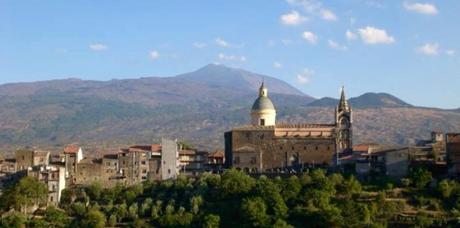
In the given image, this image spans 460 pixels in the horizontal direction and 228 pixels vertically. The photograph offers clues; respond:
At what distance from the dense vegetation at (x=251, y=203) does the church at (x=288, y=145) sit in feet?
19.3

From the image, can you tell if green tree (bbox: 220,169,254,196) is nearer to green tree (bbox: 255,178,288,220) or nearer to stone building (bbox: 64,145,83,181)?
green tree (bbox: 255,178,288,220)

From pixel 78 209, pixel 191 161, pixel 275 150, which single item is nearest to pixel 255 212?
pixel 275 150

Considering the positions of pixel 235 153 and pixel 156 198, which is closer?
pixel 156 198

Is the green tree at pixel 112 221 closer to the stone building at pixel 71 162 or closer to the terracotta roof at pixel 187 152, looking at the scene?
the stone building at pixel 71 162

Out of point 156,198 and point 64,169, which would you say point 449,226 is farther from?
point 64,169

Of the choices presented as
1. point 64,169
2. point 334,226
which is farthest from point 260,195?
point 64,169

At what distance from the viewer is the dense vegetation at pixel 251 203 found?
2195 inches

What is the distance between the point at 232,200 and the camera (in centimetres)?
6141

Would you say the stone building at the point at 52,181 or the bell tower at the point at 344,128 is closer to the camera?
the stone building at the point at 52,181

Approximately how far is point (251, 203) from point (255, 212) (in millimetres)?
1065

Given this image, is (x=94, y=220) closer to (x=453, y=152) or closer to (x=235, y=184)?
(x=235, y=184)

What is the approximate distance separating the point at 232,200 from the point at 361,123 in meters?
129

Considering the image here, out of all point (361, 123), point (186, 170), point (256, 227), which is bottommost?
point (256, 227)

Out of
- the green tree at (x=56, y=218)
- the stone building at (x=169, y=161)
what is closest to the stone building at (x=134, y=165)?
the stone building at (x=169, y=161)
